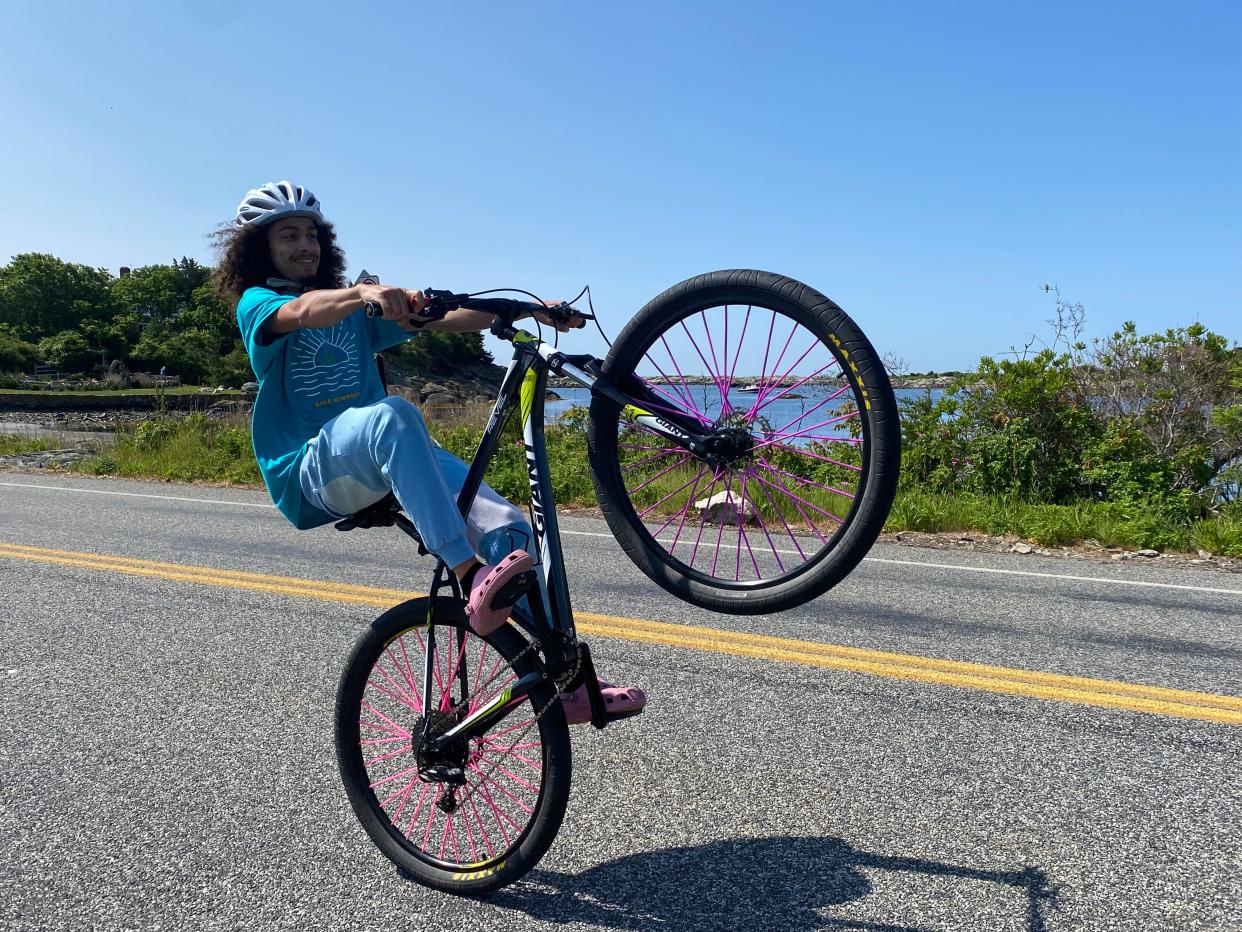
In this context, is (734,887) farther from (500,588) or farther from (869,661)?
(869,661)

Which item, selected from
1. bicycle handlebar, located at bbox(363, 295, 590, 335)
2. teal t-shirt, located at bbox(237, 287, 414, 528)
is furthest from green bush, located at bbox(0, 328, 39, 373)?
bicycle handlebar, located at bbox(363, 295, 590, 335)

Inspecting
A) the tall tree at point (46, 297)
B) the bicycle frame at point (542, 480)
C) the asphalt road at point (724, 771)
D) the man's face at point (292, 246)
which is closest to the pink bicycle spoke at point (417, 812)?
the asphalt road at point (724, 771)

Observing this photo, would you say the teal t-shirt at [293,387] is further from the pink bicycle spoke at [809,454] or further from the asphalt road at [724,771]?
the pink bicycle spoke at [809,454]

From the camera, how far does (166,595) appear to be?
6.46 meters

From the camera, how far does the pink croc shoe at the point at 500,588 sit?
2.54 metres

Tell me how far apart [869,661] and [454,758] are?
8.97ft

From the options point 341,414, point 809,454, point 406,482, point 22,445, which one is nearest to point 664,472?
point 809,454

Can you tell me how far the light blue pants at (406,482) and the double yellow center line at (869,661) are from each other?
8.03 ft

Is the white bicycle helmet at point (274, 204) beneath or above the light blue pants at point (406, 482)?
above

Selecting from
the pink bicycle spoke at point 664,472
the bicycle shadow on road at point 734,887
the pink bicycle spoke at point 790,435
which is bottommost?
the bicycle shadow on road at point 734,887

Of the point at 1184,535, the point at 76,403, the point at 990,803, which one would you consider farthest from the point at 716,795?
the point at 76,403

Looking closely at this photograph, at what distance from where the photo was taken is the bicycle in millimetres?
2572

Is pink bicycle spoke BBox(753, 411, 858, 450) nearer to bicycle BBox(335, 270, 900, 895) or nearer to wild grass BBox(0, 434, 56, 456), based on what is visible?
bicycle BBox(335, 270, 900, 895)

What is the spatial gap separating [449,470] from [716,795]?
1615 mm
